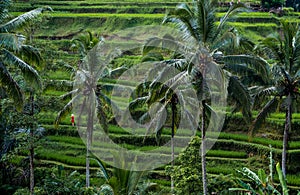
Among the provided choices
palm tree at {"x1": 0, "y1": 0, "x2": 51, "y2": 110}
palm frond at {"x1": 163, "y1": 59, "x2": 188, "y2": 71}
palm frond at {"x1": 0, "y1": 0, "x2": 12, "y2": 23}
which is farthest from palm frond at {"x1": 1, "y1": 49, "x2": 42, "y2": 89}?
palm frond at {"x1": 163, "y1": 59, "x2": 188, "y2": 71}

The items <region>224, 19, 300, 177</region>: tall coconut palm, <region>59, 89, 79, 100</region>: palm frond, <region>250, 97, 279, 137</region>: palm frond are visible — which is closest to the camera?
<region>224, 19, 300, 177</region>: tall coconut palm

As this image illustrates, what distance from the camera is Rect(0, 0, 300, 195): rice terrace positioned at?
44.7ft

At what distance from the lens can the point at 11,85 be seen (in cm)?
1381

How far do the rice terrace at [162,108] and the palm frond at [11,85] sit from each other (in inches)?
1.1

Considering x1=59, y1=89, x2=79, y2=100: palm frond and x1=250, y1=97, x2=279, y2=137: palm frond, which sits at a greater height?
x1=59, y1=89, x2=79, y2=100: palm frond

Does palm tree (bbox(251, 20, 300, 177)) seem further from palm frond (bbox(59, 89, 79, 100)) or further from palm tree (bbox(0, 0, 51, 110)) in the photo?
palm tree (bbox(0, 0, 51, 110))

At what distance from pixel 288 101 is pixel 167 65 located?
5.62m

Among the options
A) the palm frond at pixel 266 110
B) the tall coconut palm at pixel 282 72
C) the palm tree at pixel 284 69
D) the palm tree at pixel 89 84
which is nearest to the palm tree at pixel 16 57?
the palm tree at pixel 89 84

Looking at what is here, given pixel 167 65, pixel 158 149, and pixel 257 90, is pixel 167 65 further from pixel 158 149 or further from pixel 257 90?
pixel 158 149

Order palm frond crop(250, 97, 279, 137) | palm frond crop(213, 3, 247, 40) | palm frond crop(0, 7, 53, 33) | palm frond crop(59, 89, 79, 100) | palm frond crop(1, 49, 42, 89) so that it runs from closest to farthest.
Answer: palm frond crop(213, 3, 247, 40) → palm frond crop(0, 7, 53, 33) → palm frond crop(1, 49, 42, 89) → palm frond crop(250, 97, 279, 137) → palm frond crop(59, 89, 79, 100)

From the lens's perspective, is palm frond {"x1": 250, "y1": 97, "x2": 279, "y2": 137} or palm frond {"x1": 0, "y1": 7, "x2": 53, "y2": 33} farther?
palm frond {"x1": 250, "y1": 97, "x2": 279, "y2": 137}

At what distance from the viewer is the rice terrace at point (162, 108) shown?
13633 mm

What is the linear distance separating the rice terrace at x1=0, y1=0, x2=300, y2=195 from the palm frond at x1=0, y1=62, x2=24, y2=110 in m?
0.03

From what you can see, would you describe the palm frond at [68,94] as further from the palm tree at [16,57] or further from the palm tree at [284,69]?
the palm tree at [284,69]
